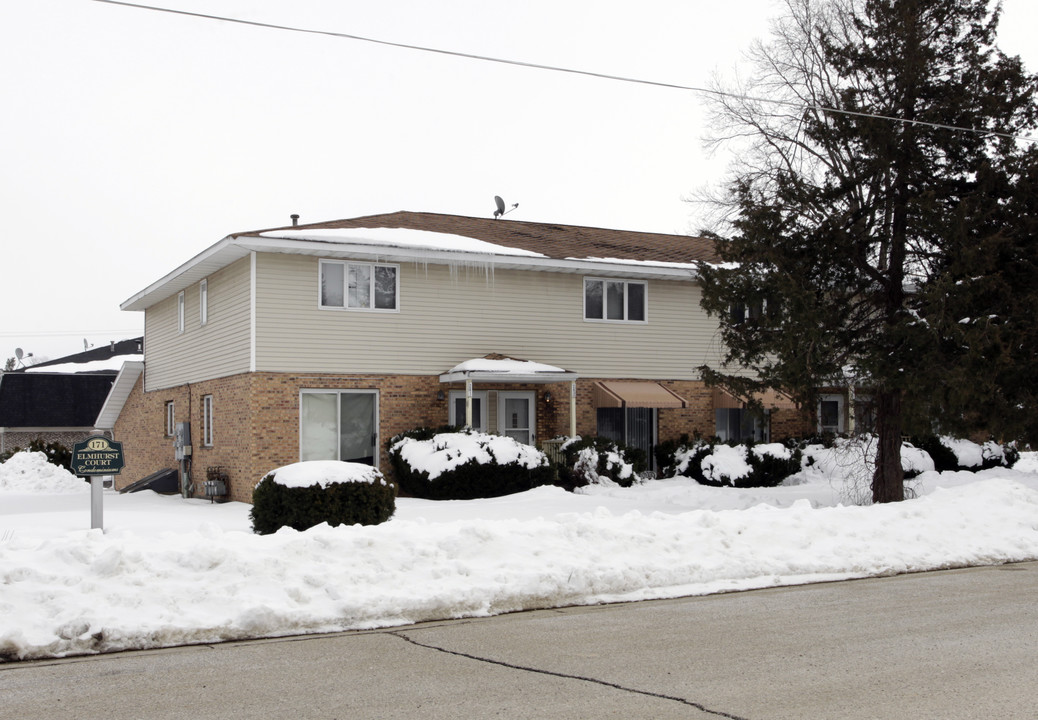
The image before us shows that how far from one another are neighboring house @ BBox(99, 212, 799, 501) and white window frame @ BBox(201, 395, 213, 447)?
5cm

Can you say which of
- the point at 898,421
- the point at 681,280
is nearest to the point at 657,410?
the point at 681,280

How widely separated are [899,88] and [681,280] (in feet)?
33.2

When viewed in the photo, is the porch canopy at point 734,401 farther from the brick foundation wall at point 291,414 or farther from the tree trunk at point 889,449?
the tree trunk at point 889,449

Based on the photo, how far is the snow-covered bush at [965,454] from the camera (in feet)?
85.0

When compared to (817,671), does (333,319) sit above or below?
above

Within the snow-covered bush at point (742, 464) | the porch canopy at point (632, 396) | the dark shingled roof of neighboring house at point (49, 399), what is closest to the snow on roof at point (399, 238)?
the porch canopy at point (632, 396)

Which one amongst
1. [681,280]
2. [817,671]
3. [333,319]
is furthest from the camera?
[681,280]

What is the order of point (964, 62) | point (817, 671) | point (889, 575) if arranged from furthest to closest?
point (964, 62), point (889, 575), point (817, 671)

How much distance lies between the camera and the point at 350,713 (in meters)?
5.84

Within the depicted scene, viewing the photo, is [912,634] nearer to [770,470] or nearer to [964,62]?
[964,62]

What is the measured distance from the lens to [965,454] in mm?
26172

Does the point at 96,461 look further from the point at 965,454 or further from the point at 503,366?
the point at 965,454

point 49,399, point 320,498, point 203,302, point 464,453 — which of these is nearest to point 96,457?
point 320,498

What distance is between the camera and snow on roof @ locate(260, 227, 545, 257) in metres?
21.8
